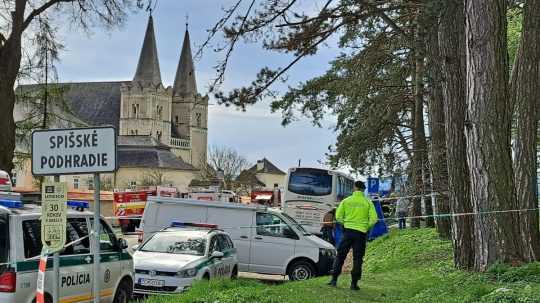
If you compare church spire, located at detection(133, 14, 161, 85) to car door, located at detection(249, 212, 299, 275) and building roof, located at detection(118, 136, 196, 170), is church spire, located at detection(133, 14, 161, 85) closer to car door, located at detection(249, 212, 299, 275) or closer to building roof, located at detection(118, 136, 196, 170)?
building roof, located at detection(118, 136, 196, 170)

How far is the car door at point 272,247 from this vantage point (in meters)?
18.8

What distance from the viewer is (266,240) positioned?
1909 centimetres

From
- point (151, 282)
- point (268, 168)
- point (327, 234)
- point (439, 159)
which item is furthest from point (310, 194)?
point (268, 168)

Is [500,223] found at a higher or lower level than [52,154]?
→ lower

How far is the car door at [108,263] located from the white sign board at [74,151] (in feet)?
12.1

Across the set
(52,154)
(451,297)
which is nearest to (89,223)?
(52,154)

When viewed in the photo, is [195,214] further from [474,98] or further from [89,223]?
[474,98]

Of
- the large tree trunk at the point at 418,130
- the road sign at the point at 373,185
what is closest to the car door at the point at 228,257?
the large tree trunk at the point at 418,130

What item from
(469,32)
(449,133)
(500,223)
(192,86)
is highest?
(192,86)

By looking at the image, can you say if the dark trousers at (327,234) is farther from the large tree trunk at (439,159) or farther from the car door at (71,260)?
the car door at (71,260)

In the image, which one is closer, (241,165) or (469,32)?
(469,32)

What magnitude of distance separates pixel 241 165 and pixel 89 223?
92404 millimetres

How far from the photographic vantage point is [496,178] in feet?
35.6

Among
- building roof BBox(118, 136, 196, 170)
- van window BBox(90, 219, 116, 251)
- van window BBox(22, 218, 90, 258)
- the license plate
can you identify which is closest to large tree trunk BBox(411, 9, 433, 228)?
the license plate
